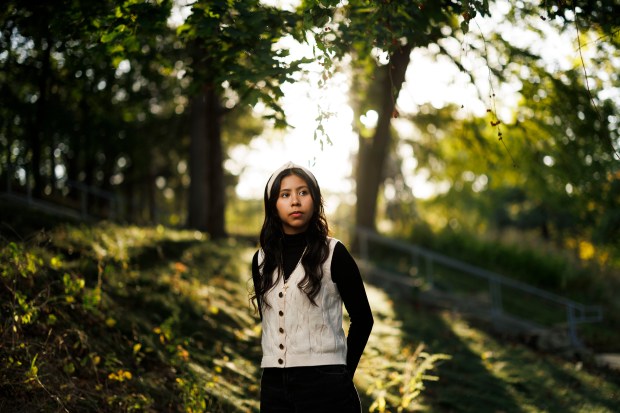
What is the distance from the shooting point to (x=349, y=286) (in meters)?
3.36

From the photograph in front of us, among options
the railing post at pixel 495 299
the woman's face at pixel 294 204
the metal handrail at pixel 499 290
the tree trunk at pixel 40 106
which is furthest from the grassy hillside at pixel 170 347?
the tree trunk at pixel 40 106

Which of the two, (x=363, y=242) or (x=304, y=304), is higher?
(x=304, y=304)

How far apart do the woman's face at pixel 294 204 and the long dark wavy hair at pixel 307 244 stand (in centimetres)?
3

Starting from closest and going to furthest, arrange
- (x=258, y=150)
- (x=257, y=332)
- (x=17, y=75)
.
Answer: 1. (x=257, y=332)
2. (x=17, y=75)
3. (x=258, y=150)

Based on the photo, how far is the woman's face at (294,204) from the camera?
3.45 meters

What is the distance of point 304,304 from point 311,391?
430 mm

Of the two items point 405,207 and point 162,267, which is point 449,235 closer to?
point 405,207

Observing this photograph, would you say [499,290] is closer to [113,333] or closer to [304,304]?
[113,333]

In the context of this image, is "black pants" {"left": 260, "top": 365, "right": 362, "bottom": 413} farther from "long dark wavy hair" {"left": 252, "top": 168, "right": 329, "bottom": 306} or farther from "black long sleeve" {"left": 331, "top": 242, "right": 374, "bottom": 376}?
"long dark wavy hair" {"left": 252, "top": 168, "right": 329, "bottom": 306}

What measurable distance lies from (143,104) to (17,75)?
6.03 meters

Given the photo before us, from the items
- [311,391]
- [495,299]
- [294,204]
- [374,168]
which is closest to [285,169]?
[294,204]

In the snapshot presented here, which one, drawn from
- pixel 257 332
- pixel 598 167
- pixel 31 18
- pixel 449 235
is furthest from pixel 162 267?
pixel 449 235

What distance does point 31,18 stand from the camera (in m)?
6.34

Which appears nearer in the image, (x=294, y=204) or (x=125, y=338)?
(x=294, y=204)
